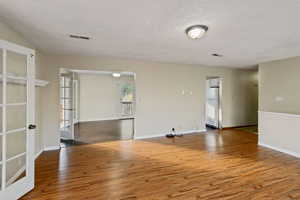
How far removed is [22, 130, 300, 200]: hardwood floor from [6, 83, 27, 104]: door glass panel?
1.27m

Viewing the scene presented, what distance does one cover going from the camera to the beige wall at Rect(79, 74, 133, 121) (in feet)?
25.4

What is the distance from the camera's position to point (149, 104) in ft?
16.6

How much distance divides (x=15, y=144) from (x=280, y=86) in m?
5.50

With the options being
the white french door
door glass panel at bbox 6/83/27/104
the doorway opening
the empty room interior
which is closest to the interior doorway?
the empty room interior

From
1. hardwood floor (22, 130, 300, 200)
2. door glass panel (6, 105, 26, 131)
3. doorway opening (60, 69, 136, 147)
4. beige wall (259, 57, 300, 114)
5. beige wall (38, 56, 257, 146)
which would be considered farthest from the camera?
doorway opening (60, 69, 136, 147)

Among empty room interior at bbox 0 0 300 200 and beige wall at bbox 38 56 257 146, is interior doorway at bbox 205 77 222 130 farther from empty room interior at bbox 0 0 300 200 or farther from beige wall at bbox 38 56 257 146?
empty room interior at bbox 0 0 300 200

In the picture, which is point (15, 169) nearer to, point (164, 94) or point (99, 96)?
point (164, 94)

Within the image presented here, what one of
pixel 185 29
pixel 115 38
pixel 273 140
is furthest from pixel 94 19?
pixel 273 140

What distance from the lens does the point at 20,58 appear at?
7.13 ft

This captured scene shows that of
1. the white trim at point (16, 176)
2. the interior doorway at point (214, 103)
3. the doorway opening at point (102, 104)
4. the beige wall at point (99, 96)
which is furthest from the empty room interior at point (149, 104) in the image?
the beige wall at point (99, 96)

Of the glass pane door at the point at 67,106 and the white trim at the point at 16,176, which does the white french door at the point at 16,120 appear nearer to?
the white trim at the point at 16,176

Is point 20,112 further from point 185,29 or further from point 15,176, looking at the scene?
point 185,29

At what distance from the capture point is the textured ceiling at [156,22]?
1.74 meters

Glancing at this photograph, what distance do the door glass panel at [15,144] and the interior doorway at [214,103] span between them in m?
5.82
